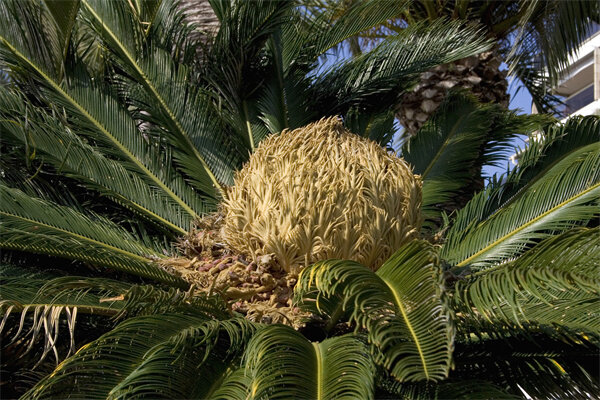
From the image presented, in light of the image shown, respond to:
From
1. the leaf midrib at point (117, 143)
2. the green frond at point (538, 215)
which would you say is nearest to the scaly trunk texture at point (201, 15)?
the leaf midrib at point (117, 143)

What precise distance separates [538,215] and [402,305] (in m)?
2.04

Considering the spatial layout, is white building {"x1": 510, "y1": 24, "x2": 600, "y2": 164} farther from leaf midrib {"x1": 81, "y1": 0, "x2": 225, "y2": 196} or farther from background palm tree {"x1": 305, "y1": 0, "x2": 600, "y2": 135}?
leaf midrib {"x1": 81, "y1": 0, "x2": 225, "y2": 196}

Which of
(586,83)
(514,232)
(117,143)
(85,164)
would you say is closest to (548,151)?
(514,232)

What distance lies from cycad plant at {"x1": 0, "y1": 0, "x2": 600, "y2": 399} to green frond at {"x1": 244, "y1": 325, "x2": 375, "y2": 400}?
0.04 feet

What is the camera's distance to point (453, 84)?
8391 millimetres

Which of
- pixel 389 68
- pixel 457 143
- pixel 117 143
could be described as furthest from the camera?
pixel 389 68

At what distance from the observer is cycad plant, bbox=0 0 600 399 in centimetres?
289

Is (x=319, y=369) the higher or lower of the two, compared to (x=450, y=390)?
higher

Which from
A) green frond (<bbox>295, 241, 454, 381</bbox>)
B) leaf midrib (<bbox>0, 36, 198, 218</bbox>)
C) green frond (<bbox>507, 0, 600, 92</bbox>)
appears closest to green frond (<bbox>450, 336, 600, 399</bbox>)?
green frond (<bbox>295, 241, 454, 381</bbox>)

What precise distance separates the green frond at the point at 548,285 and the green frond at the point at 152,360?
1064 millimetres

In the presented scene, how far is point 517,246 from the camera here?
176 inches

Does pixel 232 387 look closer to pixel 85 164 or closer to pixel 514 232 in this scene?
pixel 514 232

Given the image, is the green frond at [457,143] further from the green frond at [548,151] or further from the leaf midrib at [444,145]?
the green frond at [548,151]

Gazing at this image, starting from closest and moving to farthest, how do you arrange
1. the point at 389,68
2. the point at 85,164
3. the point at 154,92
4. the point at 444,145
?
the point at 85,164 → the point at 154,92 → the point at 444,145 → the point at 389,68
